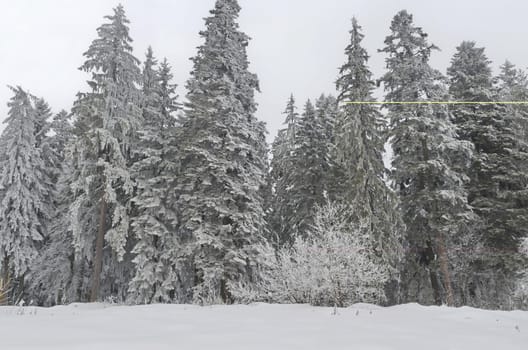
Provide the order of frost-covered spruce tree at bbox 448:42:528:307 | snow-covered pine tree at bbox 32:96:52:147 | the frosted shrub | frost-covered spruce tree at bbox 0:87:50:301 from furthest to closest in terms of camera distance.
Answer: snow-covered pine tree at bbox 32:96:52:147 → frost-covered spruce tree at bbox 0:87:50:301 → frost-covered spruce tree at bbox 448:42:528:307 → the frosted shrub

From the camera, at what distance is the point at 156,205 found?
17.8 metres

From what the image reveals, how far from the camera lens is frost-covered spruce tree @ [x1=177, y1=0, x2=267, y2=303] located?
53.4 ft

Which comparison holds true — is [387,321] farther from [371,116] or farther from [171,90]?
[171,90]

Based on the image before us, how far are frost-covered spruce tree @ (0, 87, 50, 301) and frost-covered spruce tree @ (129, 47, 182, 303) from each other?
8.10m

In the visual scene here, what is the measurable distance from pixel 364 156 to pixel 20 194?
20.4m

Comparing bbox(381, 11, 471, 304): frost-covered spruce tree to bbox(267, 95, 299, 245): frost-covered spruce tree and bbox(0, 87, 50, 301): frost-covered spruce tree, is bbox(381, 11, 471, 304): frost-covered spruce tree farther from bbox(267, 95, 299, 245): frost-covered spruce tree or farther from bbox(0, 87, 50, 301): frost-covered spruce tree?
bbox(0, 87, 50, 301): frost-covered spruce tree

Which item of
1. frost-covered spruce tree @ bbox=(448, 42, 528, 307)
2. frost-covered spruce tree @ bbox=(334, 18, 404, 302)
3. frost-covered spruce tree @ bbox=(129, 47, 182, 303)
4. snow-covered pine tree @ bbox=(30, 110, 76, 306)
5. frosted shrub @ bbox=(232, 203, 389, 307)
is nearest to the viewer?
frosted shrub @ bbox=(232, 203, 389, 307)

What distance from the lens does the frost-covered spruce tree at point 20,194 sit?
71.6 ft

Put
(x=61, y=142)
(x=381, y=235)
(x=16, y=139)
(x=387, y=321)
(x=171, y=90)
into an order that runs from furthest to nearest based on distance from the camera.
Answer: (x=61, y=142)
(x=16, y=139)
(x=171, y=90)
(x=381, y=235)
(x=387, y=321)

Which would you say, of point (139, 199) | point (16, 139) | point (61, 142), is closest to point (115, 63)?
Result: point (139, 199)

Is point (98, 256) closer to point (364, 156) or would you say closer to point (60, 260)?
point (60, 260)

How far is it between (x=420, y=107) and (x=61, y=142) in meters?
25.5

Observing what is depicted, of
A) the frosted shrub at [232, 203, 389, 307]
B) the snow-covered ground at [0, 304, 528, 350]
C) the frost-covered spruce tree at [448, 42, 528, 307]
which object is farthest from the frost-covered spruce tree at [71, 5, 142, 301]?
the frost-covered spruce tree at [448, 42, 528, 307]

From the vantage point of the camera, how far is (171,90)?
20672 mm
